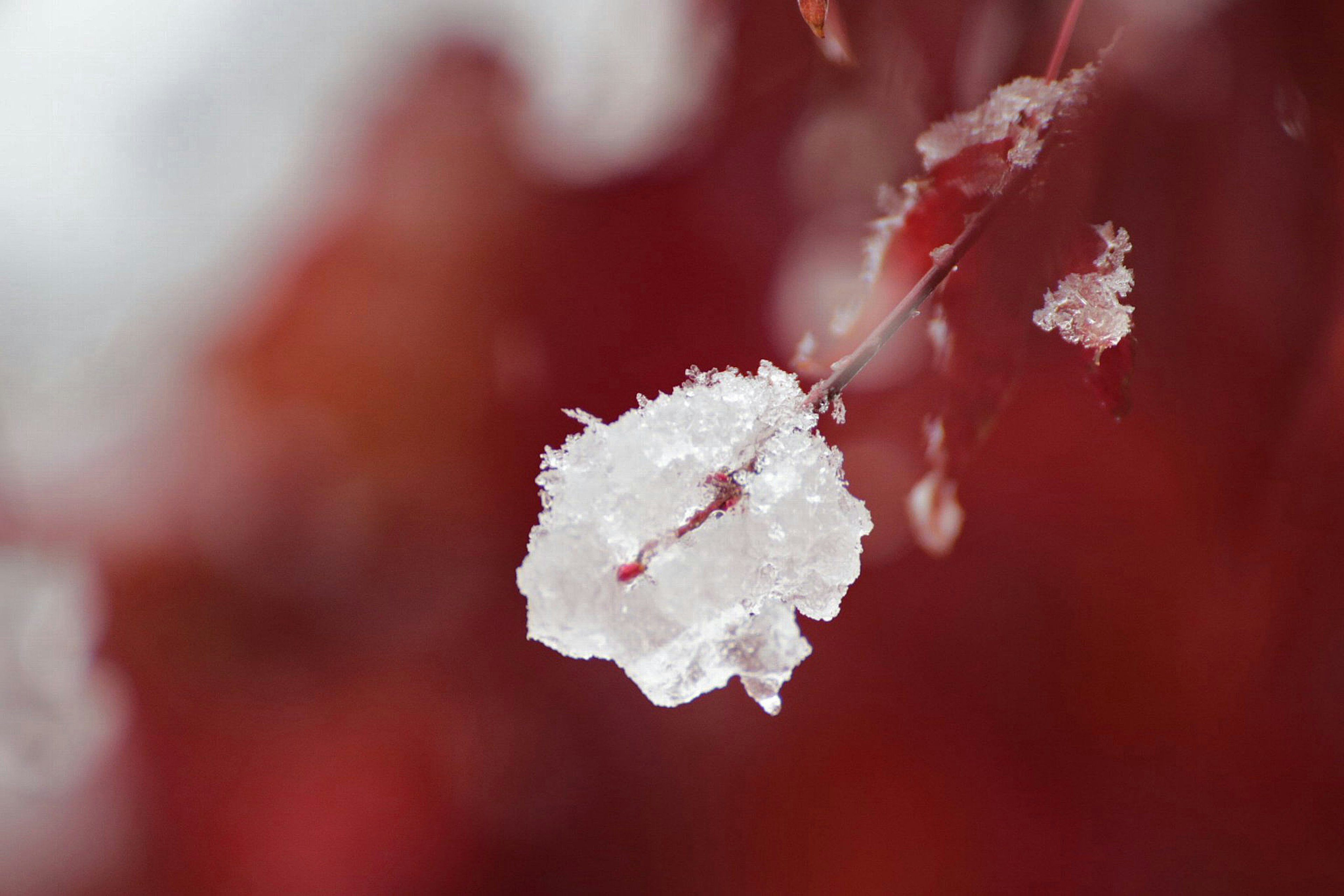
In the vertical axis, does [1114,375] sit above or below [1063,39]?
below

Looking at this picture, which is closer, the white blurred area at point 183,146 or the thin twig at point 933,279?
the thin twig at point 933,279

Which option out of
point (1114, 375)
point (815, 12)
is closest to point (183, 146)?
point (815, 12)

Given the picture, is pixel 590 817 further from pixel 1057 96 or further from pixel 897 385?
pixel 1057 96

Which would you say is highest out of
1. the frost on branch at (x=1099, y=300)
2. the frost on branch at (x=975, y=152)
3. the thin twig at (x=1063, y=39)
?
the thin twig at (x=1063, y=39)

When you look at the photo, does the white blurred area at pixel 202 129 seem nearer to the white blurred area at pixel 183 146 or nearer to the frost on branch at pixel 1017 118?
the white blurred area at pixel 183 146

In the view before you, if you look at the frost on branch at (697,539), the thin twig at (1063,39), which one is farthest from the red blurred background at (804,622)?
the frost on branch at (697,539)

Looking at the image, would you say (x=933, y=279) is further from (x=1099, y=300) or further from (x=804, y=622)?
(x=804, y=622)

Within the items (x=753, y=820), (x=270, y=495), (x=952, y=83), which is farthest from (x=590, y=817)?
(x=952, y=83)
